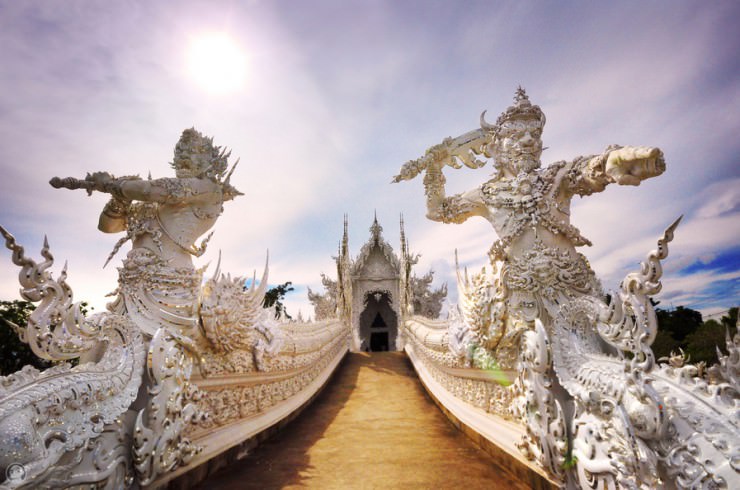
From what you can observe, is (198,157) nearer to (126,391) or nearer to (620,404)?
(126,391)

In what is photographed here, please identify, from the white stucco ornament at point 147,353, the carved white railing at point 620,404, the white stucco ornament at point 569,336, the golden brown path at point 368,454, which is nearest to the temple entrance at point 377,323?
the golden brown path at point 368,454

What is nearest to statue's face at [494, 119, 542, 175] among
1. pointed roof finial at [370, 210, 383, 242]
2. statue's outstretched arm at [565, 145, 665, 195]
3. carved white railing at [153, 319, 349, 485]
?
statue's outstretched arm at [565, 145, 665, 195]

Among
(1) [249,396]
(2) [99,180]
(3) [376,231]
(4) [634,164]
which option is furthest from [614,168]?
(3) [376,231]

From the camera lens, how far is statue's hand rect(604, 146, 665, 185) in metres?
1.93

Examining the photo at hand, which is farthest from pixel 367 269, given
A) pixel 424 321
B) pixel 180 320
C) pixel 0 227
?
pixel 0 227

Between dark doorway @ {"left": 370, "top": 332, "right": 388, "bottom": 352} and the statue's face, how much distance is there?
15049mm

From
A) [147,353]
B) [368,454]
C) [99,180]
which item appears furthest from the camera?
[368,454]

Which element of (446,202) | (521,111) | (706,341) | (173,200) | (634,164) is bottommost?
(706,341)

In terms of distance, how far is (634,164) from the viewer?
2027 millimetres

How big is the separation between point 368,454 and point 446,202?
7.38 ft

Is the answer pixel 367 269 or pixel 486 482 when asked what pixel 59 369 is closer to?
pixel 486 482

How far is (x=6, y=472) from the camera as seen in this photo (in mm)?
1371

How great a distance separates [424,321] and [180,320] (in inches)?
208

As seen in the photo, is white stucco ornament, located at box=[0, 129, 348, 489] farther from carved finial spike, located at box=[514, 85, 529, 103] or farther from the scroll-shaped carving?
carved finial spike, located at box=[514, 85, 529, 103]
